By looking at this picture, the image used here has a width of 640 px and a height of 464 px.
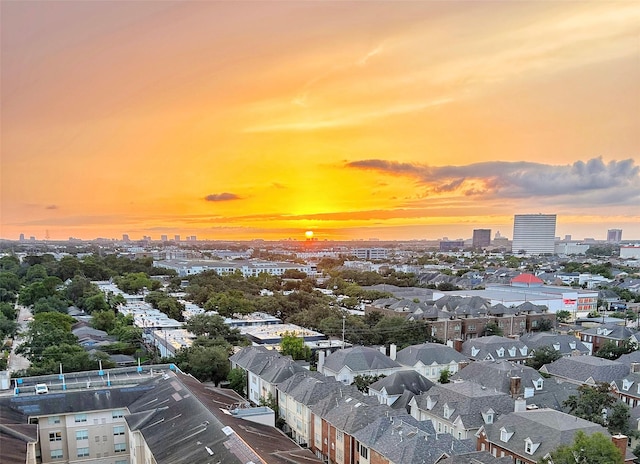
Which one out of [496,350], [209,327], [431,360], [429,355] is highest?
[429,355]

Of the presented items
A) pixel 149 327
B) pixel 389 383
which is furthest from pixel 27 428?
pixel 149 327

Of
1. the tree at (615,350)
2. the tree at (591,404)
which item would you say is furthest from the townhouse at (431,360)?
the tree at (615,350)

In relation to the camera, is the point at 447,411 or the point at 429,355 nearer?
the point at 447,411

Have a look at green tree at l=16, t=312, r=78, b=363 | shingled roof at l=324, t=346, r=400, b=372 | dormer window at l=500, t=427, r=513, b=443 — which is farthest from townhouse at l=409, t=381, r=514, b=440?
green tree at l=16, t=312, r=78, b=363

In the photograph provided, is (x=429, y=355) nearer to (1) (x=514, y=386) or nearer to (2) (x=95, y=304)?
(1) (x=514, y=386)


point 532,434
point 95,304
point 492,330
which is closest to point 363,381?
point 532,434
